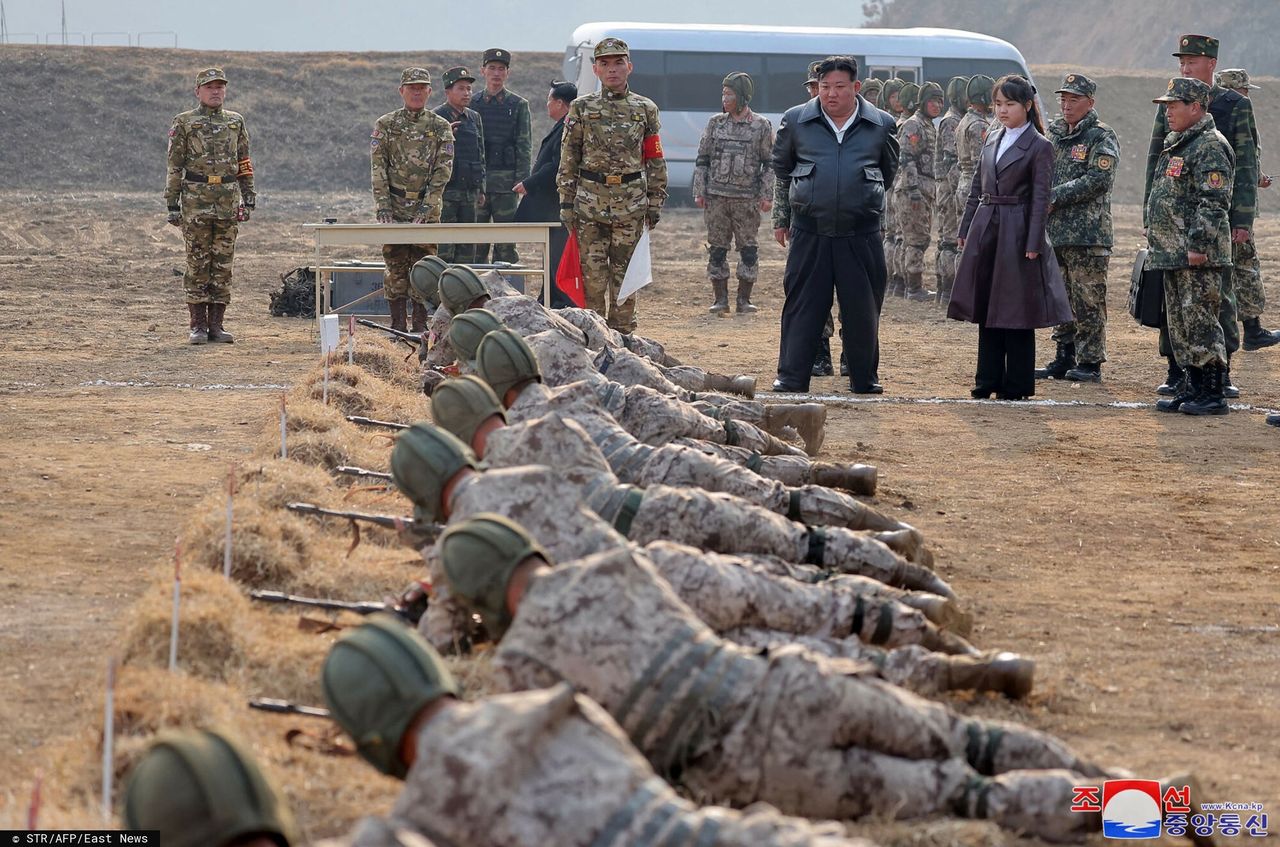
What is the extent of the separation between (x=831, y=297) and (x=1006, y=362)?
1209mm

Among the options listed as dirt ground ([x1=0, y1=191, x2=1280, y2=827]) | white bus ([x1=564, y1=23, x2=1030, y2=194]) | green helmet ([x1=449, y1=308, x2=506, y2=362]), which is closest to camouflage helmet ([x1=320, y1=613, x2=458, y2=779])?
dirt ground ([x1=0, y1=191, x2=1280, y2=827])

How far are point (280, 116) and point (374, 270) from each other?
24206 millimetres

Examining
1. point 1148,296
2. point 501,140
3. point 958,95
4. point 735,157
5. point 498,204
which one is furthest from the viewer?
point 958,95

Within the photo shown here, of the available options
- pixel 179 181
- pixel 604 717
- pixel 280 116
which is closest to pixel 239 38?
pixel 280 116

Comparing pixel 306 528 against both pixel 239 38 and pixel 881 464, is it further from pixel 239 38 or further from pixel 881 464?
pixel 239 38

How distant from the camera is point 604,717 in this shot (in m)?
3.05

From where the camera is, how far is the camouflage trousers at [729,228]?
16.1 metres

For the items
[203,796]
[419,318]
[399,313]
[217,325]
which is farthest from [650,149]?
[203,796]

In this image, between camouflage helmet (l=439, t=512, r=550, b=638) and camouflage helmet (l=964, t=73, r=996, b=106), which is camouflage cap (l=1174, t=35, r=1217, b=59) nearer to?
camouflage helmet (l=964, t=73, r=996, b=106)

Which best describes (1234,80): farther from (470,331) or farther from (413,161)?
(470,331)

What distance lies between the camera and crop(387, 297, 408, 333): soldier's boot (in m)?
12.7

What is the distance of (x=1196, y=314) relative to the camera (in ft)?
32.2

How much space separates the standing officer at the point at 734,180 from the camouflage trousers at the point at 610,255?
4.13m

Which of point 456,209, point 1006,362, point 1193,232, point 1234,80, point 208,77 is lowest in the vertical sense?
point 1006,362
